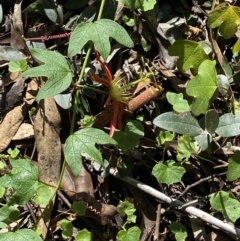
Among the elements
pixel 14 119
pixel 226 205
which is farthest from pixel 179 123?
pixel 14 119

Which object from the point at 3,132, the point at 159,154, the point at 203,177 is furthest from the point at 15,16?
the point at 203,177

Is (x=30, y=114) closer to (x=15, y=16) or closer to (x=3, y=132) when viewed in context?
(x=3, y=132)

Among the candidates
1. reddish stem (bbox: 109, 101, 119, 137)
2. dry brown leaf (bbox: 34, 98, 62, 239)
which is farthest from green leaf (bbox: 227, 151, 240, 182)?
dry brown leaf (bbox: 34, 98, 62, 239)

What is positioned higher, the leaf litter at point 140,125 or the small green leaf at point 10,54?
the small green leaf at point 10,54

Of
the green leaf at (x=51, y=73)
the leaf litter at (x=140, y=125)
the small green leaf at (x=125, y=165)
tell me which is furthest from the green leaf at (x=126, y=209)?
the green leaf at (x=51, y=73)

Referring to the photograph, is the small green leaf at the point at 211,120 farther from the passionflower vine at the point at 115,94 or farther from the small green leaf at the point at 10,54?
the small green leaf at the point at 10,54

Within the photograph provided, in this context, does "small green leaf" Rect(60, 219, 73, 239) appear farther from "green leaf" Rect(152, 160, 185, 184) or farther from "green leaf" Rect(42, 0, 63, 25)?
"green leaf" Rect(42, 0, 63, 25)

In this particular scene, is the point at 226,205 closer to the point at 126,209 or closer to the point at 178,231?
the point at 178,231
